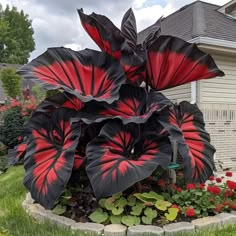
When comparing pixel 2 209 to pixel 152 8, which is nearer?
pixel 2 209

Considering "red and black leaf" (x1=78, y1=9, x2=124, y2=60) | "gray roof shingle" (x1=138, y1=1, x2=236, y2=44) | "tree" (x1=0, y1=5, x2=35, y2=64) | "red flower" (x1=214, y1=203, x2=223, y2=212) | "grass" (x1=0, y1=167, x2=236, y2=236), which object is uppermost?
"tree" (x1=0, y1=5, x2=35, y2=64)

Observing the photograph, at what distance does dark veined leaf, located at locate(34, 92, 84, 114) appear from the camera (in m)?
3.32

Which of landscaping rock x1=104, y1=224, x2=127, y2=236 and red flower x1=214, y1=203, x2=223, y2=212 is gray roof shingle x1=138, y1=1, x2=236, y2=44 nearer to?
red flower x1=214, y1=203, x2=223, y2=212

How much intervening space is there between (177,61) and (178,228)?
1.58 m

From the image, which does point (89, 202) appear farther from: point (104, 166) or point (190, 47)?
point (190, 47)

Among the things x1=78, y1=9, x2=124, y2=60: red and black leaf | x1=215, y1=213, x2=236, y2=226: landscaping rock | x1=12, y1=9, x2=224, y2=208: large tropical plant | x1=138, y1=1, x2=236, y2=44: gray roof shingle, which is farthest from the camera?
x1=138, y1=1, x2=236, y2=44: gray roof shingle

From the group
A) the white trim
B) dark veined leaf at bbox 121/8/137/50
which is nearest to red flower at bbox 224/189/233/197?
dark veined leaf at bbox 121/8/137/50

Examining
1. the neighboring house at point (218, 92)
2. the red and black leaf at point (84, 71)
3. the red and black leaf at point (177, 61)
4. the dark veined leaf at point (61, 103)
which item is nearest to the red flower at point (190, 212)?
the red and black leaf at point (84, 71)

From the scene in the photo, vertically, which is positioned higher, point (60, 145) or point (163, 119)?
point (163, 119)

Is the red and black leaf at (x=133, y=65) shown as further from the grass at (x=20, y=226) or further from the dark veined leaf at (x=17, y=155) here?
the grass at (x=20, y=226)

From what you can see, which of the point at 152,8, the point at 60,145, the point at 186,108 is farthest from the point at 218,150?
the point at 152,8

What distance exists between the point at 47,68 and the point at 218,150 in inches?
148

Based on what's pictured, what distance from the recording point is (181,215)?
2.79 metres

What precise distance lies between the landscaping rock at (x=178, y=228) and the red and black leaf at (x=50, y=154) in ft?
3.02
